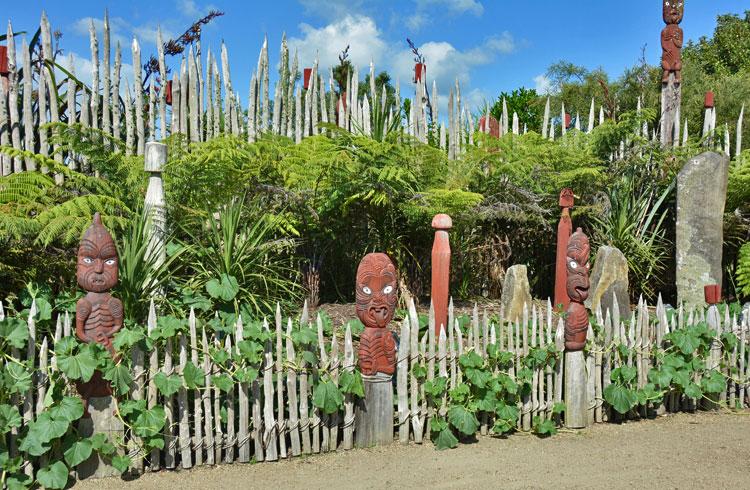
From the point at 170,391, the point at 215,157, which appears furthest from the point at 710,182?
the point at 170,391

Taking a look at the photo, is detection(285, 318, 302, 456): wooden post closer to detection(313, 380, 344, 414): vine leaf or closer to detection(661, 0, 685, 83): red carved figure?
detection(313, 380, 344, 414): vine leaf

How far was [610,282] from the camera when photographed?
638 cm

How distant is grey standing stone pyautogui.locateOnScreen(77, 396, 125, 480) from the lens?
354 centimetres

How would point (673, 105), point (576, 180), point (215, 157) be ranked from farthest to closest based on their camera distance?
point (673, 105), point (576, 180), point (215, 157)

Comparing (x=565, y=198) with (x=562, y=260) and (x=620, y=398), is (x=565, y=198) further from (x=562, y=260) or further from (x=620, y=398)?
(x=620, y=398)

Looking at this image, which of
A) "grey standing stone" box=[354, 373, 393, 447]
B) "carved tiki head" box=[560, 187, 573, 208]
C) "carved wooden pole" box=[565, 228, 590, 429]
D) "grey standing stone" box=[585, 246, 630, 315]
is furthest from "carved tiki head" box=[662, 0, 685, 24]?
"grey standing stone" box=[354, 373, 393, 447]

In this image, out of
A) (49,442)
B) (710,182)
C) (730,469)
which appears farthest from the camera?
(710,182)

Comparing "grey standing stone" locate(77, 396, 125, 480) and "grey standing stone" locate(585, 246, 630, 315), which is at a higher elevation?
"grey standing stone" locate(585, 246, 630, 315)

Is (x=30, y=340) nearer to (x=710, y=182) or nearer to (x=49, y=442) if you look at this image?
(x=49, y=442)

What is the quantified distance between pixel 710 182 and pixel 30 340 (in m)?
7.07

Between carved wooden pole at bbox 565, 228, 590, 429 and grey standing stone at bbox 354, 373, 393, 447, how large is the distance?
4.41 ft

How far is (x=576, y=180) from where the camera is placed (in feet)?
26.5

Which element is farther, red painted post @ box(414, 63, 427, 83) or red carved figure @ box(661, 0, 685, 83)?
red carved figure @ box(661, 0, 685, 83)

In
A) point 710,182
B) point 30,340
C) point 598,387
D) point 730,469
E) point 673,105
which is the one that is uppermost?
point 673,105
